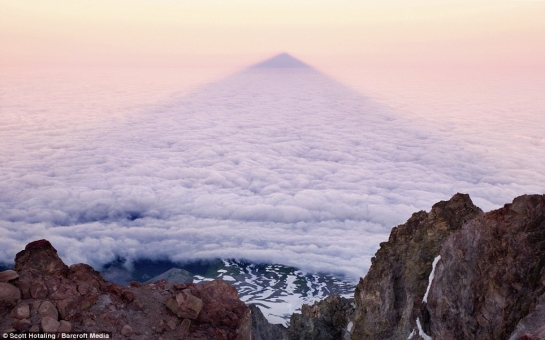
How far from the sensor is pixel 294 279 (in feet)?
442

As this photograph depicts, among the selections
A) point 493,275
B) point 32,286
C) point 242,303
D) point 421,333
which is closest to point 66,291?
point 32,286

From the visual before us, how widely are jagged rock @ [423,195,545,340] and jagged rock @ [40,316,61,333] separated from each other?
1453cm

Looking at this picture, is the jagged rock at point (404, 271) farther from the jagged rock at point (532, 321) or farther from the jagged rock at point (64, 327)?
the jagged rock at point (64, 327)

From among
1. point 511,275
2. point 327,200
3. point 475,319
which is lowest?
point 327,200

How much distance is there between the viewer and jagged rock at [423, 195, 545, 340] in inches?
720

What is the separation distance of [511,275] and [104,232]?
148 m

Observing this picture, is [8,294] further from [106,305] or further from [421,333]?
[421,333]

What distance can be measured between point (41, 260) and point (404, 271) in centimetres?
1749

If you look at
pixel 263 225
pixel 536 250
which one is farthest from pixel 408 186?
pixel 536 250

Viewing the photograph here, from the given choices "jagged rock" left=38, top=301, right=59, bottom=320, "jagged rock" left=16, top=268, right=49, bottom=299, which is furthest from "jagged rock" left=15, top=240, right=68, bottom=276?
"jagged rock" left=38, top=301, right=59, bottom=320

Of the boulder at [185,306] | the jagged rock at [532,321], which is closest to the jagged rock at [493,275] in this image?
the jagged rock at [532,321]

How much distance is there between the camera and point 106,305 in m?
17.2

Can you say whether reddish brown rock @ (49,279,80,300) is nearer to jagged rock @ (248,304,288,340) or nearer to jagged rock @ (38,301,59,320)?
jagged rock @ (38,301,59,320)

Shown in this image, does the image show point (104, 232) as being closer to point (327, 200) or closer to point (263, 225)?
point (263, 225)
